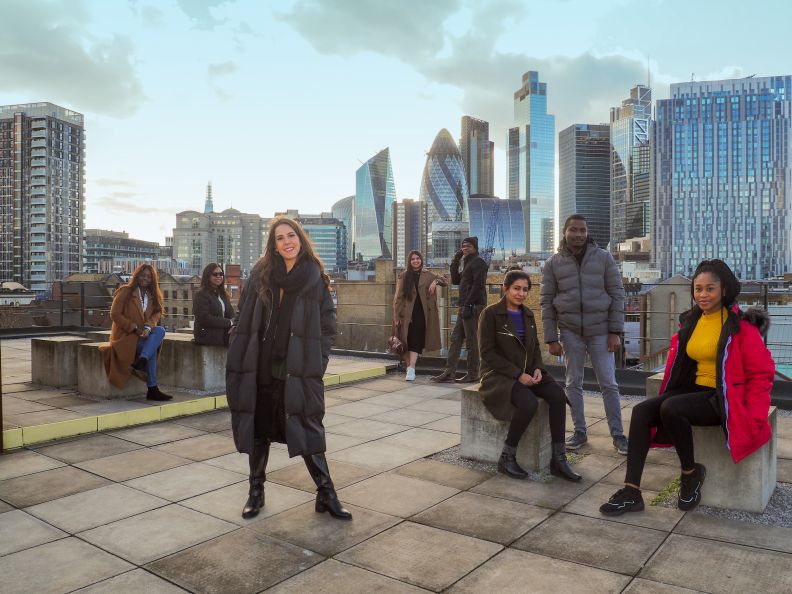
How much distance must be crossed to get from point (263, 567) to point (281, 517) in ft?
2.36

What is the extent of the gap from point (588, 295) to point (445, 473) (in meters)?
2.06

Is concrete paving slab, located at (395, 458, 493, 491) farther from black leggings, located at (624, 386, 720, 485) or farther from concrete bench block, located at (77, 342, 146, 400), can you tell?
concrete bench block, located at (77, 342, 146, 400)

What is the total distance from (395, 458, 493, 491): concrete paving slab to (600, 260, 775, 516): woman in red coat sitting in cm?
104

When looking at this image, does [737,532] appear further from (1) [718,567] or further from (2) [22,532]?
(2) [22,532]

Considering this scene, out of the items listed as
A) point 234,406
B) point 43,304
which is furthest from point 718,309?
point 43,304

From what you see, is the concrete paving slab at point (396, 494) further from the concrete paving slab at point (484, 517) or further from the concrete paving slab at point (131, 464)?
the concrete paving slab at point (131, 464)

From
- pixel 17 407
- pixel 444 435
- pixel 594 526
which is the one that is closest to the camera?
pixel 594 526

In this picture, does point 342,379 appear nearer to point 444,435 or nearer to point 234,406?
point 444,435

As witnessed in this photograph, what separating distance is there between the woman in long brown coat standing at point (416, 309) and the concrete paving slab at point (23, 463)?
5.31m

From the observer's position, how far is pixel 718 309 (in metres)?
4.31

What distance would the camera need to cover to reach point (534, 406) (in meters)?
4.82

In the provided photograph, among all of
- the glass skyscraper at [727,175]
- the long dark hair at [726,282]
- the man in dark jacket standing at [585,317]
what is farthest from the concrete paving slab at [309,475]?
the glass skyscraper at [727,175]

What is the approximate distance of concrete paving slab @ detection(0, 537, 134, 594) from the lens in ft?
10.00

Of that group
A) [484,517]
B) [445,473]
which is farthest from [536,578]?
[445,473]
